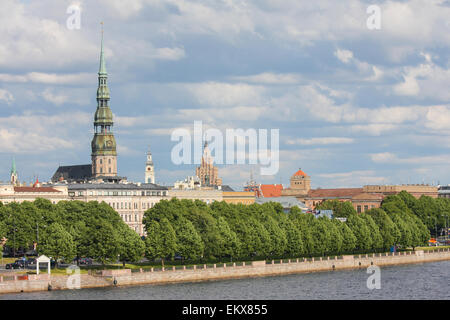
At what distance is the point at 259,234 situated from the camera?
502ft

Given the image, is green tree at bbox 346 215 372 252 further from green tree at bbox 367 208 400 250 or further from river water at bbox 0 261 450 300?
river water at bbox 0 261 450 300

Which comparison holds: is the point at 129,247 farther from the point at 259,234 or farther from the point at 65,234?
the point at 259,234

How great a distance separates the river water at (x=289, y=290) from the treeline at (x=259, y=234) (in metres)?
8.89

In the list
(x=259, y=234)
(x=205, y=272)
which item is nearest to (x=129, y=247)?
(x=205, y=272)

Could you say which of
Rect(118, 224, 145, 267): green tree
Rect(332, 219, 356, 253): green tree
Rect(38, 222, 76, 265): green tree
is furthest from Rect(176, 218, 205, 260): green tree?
Rect(332, 219, 356, 253): green tree

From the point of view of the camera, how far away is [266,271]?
Answer: 5748 inches

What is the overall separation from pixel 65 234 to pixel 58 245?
230cm

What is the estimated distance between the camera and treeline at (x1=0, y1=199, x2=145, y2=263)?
13325 centimetres

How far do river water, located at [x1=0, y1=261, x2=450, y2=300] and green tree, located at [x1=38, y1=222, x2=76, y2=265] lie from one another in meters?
10.8

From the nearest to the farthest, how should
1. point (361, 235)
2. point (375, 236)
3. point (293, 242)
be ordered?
point (293, 242), point (361, 235), point (375, 236)

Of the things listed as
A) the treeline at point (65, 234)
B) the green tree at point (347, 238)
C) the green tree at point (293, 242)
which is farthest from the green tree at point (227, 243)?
the green tree at point (347, 238)

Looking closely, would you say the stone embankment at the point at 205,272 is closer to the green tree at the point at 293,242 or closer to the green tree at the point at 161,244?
the green tree at the point at 293,242
